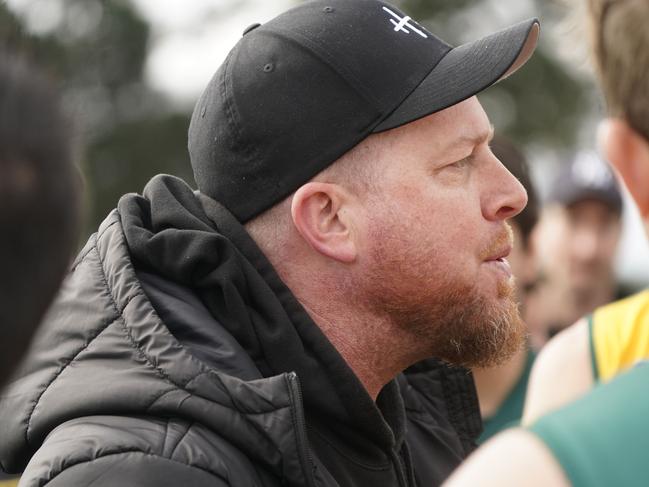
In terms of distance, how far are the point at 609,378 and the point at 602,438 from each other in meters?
0.74

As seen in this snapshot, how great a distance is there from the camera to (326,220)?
287 cm

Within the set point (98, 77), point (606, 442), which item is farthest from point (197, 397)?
point (98, 77)

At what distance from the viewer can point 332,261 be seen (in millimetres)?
2871

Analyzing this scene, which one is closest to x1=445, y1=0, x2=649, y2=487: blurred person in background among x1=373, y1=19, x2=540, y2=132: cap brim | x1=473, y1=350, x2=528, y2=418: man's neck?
x1=373, y1=19, x2=540, y2=132: cap brim

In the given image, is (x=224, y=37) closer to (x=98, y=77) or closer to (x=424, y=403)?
(x=98, y=77)

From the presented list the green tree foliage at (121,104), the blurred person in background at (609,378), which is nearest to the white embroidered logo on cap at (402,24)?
the blurred person in background at (609,378)

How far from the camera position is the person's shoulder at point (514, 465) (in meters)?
1.23

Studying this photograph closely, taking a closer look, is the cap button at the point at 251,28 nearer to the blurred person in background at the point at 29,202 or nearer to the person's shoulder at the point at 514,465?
the blurred person in background at the point at 29,202

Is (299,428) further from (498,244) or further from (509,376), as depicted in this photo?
(509,376)

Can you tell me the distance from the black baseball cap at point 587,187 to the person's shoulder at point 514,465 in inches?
236

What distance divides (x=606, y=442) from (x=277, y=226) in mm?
1700

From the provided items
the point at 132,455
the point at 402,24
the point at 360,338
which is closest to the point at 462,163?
the point at 402,24

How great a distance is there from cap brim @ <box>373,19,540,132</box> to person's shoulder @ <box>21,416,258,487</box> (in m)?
0.97

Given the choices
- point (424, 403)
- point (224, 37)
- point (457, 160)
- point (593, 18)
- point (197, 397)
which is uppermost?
point (224, 37)
